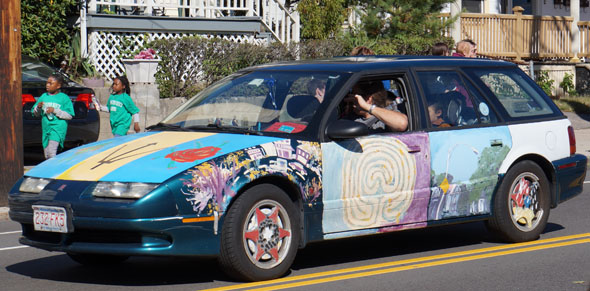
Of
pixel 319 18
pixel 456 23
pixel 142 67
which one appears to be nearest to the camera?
pixel 142 67

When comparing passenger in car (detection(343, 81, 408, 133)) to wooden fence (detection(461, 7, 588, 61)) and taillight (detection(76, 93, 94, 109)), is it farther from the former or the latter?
wooden fence (detection(461, 7, 588, 61))

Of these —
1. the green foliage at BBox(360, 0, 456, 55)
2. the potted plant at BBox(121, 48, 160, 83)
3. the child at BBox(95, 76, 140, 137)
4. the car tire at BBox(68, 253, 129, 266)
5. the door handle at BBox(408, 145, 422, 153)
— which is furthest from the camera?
the green foliage at BBox(360, 0, 456, 55)

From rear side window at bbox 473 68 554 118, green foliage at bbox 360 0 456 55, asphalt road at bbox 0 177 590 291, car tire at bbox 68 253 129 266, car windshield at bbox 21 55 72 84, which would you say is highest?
green foliage at bbox 360 0 456 55

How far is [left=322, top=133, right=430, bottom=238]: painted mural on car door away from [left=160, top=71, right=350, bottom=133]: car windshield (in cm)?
39

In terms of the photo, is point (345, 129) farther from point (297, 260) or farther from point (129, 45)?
point (129, 45)

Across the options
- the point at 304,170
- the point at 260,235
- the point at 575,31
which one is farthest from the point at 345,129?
the point at 575,31

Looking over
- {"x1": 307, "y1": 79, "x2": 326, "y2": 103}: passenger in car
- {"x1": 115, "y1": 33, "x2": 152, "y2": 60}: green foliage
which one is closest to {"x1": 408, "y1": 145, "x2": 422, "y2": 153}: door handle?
{"x1": 307, "y1": 79, "x2": 326, "y2": 103}: passenger in car

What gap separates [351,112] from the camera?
8.17 metres

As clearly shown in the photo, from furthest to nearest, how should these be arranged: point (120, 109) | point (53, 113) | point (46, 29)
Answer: point (46, 29), point (120, 109), point (53, 113)

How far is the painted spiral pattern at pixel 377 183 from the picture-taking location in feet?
25.0

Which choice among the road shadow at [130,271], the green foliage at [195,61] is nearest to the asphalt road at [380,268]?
the road shadow at [130,271]

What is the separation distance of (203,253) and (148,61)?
40.1ft

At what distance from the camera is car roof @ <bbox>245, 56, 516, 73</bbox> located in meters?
8.06

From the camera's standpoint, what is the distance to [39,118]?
1464cm
